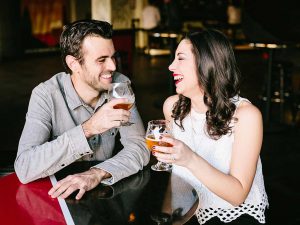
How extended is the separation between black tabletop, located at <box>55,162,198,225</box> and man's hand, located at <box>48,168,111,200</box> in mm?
21

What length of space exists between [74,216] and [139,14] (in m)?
12.0

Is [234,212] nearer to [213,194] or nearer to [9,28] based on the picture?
[213,194]

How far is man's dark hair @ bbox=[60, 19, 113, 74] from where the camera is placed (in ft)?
6.91

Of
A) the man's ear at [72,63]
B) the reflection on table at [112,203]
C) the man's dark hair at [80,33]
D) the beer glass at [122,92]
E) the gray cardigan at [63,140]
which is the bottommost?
the reflection on table at [112,203]

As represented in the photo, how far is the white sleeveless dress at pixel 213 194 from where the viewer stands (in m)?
1.80

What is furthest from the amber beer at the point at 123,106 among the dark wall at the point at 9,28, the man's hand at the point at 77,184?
the dark wall at the point at 9,28

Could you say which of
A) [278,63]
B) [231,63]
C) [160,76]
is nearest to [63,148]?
[231,63]

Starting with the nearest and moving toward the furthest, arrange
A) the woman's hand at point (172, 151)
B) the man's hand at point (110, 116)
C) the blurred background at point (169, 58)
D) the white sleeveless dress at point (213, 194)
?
the woman's hand at point (172, 151) → the man's hand at point (110, 116) → the white sleeveless dress at point (213, 194) → the blurred background at point (169, 58)

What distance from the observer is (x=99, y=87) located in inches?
84.5

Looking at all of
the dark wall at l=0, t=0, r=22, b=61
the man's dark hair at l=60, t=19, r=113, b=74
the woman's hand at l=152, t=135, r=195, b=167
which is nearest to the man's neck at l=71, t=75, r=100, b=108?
the man's dark hair at l=60, t=19, r=113, b=74

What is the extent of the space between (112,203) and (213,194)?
0.50 metres

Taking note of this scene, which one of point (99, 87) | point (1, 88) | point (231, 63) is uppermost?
point (231, 63)

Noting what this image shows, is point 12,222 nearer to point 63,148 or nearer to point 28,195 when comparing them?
point 28,195

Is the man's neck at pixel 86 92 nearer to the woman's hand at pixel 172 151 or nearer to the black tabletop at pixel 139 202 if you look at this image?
the black tabletop at pixel 139 202
